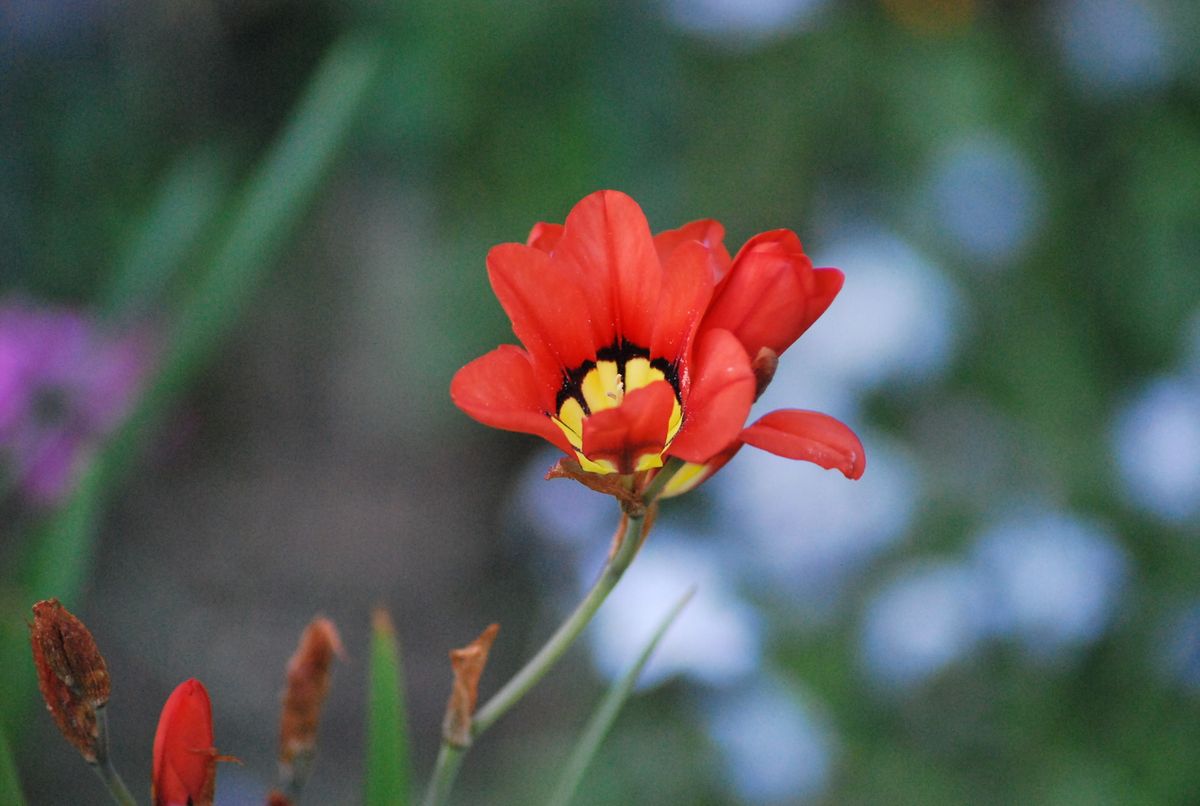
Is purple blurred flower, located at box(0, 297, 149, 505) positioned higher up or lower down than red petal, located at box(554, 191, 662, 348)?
lower down

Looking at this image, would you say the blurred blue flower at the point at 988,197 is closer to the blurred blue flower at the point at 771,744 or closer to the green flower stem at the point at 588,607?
the blurred blue flower at the point at 771,744

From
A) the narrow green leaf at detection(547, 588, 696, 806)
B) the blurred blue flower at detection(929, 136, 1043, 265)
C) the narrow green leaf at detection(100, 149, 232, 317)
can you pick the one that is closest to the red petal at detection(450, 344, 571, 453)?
the narrow green leaf at detection(547, 588, 696, 806)

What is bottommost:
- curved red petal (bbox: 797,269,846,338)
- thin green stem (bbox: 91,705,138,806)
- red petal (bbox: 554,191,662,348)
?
thin green stem (bbox: 91,705,138,806)

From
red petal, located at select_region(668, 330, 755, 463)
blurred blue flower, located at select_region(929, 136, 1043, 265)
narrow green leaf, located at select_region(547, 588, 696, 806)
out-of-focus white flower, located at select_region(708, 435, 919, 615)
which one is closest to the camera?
red petal, located at select_region(668, 330, 755, 463)

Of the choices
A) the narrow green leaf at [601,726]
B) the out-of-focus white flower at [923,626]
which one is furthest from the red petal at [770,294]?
the out-of-focus white flower at [923,626]

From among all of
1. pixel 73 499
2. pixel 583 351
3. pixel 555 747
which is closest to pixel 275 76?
pixel 555 747

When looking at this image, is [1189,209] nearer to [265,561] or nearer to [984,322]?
[984,322]

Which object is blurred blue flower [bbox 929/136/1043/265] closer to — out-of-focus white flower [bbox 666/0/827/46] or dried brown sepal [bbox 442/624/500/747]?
out-of-focus white flower [bbox 666/0/827/46]
